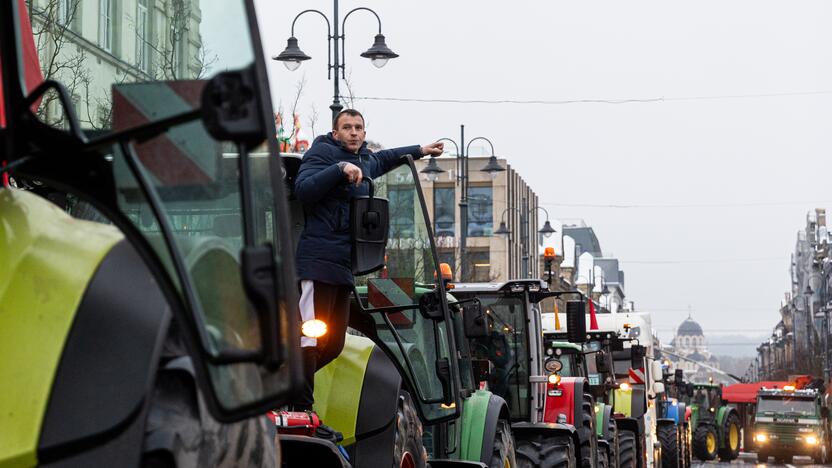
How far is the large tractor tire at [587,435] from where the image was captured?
15.6m

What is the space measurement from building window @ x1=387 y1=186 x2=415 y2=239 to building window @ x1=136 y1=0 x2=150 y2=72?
370 cm

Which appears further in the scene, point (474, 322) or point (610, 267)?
point (610, 267)

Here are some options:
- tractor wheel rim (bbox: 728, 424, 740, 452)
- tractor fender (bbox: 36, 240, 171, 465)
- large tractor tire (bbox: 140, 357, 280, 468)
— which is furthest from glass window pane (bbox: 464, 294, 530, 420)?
tractor wheel rim (bbox: 728, 424, 740, 452)

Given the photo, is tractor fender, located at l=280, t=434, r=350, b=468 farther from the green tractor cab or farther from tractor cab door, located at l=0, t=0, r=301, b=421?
the green tractor cab

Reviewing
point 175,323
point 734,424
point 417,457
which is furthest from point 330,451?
point 734,424

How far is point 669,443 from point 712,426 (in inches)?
715

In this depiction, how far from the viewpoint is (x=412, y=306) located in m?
7.22

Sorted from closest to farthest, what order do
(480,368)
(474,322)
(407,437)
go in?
(407,437) < (474,322) < (480,368)

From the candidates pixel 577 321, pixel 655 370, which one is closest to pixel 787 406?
pixel 655 370

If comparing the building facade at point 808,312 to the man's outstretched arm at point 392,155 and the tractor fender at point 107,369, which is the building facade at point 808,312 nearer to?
the man's outstretched arm at point 392,155

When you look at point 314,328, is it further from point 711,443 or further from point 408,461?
point 711,443

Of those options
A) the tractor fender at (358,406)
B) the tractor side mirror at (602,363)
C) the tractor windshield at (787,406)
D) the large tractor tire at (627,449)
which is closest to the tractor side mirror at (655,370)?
the tractor side mirror at (602,363)

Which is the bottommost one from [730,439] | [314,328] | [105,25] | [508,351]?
[730,439]

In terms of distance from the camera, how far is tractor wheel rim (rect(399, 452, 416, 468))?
20.9 ft
